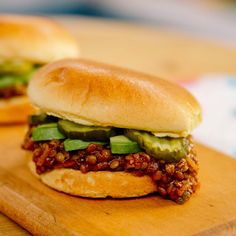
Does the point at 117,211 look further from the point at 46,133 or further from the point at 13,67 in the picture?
the point at 13,67

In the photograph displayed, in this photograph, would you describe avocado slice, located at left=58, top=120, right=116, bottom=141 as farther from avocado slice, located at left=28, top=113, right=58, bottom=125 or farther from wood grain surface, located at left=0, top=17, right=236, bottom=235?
wood grain surface, located at left=0, top=17, right=236, bottom=235

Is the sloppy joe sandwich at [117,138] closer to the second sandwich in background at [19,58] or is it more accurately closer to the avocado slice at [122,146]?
the avocado slice at [122,146]

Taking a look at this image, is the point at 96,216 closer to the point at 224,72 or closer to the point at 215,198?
the point at 215,198

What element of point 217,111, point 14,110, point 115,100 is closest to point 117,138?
point 115,100

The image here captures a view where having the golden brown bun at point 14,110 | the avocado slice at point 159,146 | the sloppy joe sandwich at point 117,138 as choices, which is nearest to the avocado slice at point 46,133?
the sloppy joe sandwich at point 117,138

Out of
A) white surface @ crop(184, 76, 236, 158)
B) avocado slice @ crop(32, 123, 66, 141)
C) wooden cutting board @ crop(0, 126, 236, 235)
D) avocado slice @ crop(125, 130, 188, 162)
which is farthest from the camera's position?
white surface @ crop(184, 76, 236, 158)

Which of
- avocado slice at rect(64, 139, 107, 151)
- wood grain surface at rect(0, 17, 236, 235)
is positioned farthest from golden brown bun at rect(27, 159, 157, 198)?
wood grain surface at rect(0, 17, 236, 235)
